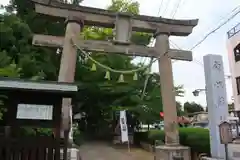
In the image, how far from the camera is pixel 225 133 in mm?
8359

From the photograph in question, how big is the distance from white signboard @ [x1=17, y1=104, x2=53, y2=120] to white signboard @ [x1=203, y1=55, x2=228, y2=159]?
5.81 metres

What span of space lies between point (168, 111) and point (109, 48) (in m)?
3.39

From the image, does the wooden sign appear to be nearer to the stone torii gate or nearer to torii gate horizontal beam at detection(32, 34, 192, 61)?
the stone torii gate

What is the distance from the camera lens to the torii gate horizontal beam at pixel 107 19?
9969mm

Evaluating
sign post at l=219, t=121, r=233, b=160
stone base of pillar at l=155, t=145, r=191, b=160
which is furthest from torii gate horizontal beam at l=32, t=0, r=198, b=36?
stone base of pillar at l=155, t=145, r=191, b=160

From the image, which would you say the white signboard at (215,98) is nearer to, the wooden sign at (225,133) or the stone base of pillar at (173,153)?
the wooden sign at (225,133)

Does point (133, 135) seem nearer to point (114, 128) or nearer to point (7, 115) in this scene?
point (114, 128)

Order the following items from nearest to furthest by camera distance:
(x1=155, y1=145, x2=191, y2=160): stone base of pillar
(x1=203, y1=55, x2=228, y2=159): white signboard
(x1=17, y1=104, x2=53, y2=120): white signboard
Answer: (x1=17, y1=104, x2=53, y2=120): white signboard → (x1=203, y1=55, x2=228, y2=159): white signboard → (x1=155, y1=145, x2=191, y2=160): stone base of pillar

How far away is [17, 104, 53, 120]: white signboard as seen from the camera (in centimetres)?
556

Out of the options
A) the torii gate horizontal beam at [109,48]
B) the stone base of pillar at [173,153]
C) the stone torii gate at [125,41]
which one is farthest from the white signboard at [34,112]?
the stone base of pillar at [173,153]

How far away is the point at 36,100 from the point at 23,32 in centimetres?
957

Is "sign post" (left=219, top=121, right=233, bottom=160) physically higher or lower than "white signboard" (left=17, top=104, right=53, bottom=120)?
lower

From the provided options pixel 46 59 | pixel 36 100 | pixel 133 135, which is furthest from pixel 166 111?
pixel 133 135

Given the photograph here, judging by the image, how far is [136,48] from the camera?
10961 millimetres
